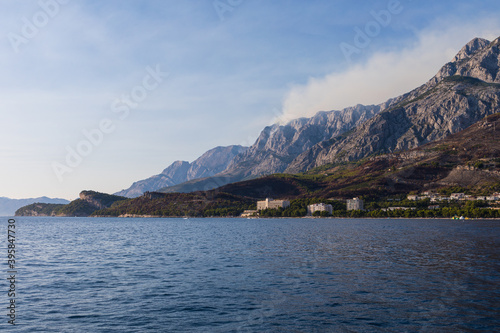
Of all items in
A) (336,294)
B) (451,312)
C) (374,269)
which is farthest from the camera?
(374,269)

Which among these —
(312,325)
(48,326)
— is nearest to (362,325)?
(312,325)

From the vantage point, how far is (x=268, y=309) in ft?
107

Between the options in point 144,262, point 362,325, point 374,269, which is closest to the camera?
point 362,325

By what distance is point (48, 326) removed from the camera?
28578 mm

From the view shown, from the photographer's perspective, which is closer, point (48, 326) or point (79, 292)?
point (48, 326)

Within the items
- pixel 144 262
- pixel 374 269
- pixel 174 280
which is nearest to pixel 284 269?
pixel 374 269

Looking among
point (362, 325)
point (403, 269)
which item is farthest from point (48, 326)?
point (403, 269)

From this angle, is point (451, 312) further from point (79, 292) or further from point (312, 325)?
point (79, 292)

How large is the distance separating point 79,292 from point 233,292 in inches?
667

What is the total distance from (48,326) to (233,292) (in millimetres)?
17631

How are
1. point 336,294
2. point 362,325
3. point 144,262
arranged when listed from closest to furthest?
point 362,325 < point 336,294 < point 144,262

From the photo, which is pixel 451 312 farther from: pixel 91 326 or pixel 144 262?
pixel 144 262

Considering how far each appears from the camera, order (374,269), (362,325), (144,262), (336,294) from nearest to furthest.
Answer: (362,325) → (336,294) → (374,269) → (144,262)

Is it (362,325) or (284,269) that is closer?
(362,325)
